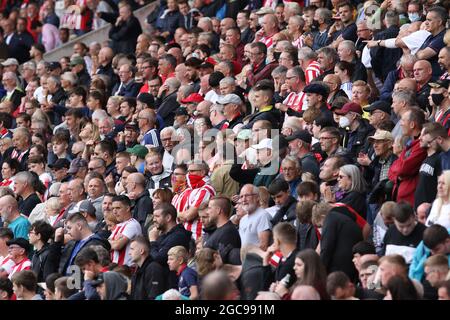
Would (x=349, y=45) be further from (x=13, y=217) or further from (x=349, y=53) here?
(x=13, y=217)

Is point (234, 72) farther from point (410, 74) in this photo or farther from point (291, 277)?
point (291, 277)

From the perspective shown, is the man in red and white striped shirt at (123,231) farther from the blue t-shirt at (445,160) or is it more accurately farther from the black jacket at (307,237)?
the blue t-shirt at (445,160)

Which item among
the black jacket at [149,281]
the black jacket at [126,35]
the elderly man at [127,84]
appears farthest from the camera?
the black jacket at [126,35]

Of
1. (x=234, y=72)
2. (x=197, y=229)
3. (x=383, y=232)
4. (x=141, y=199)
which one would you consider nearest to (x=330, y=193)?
(x=383, y=232)

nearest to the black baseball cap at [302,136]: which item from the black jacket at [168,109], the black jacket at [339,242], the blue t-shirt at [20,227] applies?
the black jacket at [339,242]

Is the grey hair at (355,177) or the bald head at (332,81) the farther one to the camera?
the bald head at (332,81)

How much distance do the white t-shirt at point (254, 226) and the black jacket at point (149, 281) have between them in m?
0.79

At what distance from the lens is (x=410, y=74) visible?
15859 mm

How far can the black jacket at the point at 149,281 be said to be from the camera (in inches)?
516

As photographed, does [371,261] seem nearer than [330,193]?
Yes

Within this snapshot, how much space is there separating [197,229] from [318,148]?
4.68 feet

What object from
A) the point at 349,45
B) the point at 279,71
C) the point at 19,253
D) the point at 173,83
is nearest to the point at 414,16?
Answer: the point at 349,45
